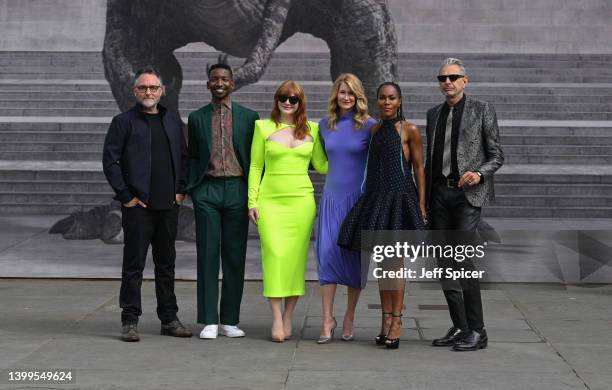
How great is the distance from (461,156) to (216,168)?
1.37 m

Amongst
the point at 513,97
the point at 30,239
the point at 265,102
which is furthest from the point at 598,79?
the point at 30,239

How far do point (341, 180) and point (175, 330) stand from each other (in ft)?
4.16

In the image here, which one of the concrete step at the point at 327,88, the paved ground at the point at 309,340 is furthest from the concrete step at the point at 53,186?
the concrete step at the point at 327,88

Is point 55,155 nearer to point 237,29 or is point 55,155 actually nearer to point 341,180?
point 237,29

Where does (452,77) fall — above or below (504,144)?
above

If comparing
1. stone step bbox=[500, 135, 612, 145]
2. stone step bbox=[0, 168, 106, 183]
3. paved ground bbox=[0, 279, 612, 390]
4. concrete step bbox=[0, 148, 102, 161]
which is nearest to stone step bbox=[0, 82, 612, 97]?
stone step bbox=[500, 135, 612, 145]

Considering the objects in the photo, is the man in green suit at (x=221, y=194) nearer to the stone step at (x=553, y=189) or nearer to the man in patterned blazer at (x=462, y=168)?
the man in patterned blazer at (x=462, y=168)

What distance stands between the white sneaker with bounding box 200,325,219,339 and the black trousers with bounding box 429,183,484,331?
1.30 meters

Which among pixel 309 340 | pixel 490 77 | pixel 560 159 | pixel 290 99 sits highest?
pixel 490 77

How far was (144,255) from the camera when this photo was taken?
733 centimetres

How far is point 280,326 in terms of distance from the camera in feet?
23.4

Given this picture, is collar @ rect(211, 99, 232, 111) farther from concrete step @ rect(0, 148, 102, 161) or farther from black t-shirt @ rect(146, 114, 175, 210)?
concrete step @ rect(0, 148, 102, 161)

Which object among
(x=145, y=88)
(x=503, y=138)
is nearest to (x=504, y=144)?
(x=503, y=138)

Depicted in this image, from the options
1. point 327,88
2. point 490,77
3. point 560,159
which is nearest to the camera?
point 560,159
